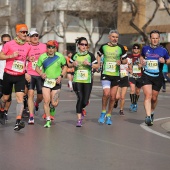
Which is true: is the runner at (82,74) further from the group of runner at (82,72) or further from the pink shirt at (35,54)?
the pink shirt at (35,54)

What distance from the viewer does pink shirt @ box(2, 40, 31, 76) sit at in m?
12.2

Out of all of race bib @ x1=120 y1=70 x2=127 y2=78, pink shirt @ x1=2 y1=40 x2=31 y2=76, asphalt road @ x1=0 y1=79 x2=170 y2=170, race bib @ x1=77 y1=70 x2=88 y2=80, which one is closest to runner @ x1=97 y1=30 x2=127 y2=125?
race bib @ x1=77 y1=70 x2=88 y2=80

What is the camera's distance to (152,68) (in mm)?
13383

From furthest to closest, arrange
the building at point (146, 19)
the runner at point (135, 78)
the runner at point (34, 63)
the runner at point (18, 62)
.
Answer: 1. the building at point (146, 19)
2. the runner at point (135, 78)
3. the runner at point (34, 63)
4. the runner at point (18, 62)

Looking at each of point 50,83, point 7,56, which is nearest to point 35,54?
point 50,83

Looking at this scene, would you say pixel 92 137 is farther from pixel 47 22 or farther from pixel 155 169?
pixel 47 22

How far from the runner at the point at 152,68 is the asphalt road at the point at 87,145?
0.56m

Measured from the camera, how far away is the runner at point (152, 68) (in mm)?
13203

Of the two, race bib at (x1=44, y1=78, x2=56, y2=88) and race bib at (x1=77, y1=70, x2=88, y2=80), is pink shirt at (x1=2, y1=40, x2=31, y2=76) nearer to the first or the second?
race bib at (x1=44, y1=78, x2=56, y2=88)

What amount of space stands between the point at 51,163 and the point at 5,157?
83 centimetres

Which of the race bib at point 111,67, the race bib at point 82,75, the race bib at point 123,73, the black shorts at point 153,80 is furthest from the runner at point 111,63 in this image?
the race bib at point 123,73

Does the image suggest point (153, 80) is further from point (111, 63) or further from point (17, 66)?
point (17, 66)

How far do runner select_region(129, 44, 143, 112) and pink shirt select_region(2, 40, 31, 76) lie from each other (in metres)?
5.55

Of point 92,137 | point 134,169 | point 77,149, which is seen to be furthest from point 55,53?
point 134,169
